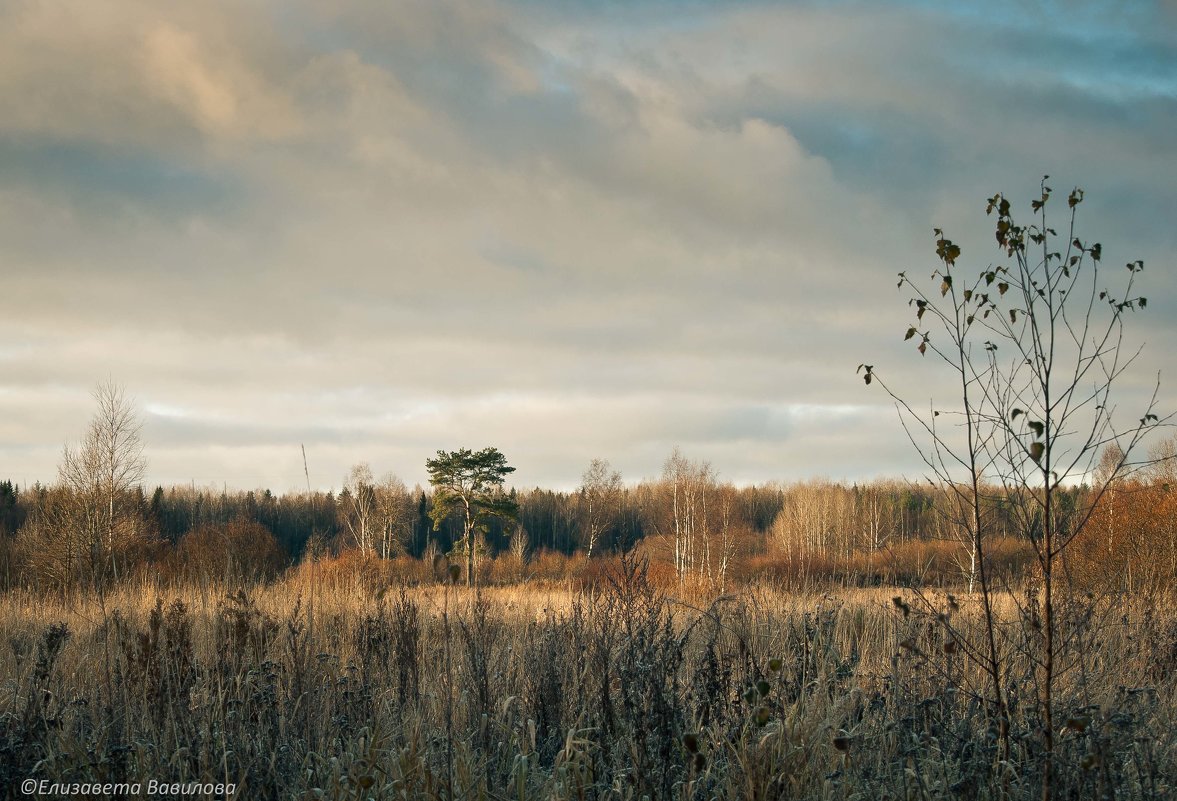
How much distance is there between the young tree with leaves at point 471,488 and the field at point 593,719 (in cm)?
3737

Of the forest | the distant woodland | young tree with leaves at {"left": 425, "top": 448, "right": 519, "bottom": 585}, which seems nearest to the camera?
the forest

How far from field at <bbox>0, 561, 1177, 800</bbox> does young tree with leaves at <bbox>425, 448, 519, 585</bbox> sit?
37374mm

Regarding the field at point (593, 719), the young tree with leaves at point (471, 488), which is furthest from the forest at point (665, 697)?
the young tree with leaves at point (471, 488)

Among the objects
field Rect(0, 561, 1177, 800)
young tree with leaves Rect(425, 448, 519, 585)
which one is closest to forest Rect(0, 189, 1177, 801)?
field Rect(0, 561, 1177, 800)

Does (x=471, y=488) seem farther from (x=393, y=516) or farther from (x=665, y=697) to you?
(x=665, y=697)

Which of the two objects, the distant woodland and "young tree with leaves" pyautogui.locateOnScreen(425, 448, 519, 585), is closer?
the distant woodland

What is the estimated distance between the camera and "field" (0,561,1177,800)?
12.8ft

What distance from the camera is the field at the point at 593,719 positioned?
391cm

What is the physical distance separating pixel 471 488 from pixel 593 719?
40981 mm

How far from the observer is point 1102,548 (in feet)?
52.7

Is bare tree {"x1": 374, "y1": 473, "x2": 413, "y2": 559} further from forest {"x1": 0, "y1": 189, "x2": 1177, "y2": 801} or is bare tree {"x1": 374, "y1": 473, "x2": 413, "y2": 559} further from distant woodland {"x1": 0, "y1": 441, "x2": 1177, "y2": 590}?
forest {"x1": 0, "y1": 189, "x2": 1177, "y2": 801}

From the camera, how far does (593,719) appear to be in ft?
17.5

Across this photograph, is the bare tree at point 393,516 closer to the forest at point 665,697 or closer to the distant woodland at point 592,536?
the distant woodland at point 592,536

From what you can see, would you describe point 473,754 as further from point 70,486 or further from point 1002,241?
point 70,486
